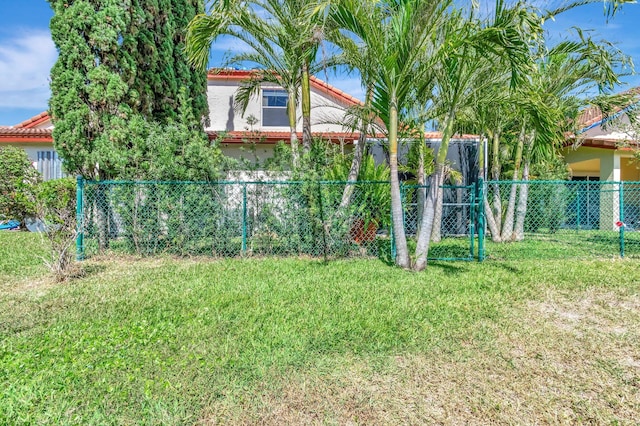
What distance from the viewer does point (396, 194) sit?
265 inches

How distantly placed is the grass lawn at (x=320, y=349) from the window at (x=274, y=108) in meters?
9.61

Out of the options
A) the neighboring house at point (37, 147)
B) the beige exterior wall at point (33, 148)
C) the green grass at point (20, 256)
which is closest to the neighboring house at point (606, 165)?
the green grass at point (20, 256)

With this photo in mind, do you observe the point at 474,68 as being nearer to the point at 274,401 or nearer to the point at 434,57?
the point at 434,57

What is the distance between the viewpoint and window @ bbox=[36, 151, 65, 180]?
13586mm

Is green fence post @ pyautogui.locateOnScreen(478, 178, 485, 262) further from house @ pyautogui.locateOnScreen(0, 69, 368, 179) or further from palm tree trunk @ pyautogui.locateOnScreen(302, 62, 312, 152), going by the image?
house @ pyautogui.locateOnScreen(0, 69, 368, 179)

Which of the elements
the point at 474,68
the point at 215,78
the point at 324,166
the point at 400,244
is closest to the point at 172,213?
the point at 324,166

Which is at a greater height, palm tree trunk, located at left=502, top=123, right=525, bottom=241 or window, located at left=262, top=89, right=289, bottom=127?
window, located at left=262, top=89, right=289, bottom=127

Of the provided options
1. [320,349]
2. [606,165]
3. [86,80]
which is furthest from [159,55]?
[606,165]

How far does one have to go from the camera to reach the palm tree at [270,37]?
6.93 meters

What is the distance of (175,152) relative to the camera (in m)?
8.05

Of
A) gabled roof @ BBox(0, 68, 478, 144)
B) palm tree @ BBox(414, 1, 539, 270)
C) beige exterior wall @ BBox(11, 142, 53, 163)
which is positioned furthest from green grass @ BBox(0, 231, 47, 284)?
palm tree @ BBox(414, 1, 539, 270)

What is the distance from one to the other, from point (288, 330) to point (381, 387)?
4.31 ft

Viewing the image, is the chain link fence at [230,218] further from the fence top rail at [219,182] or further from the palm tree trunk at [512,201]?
the palm tree trunk at [512,201]

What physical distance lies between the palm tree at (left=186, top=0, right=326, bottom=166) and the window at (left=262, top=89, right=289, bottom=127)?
560cm
